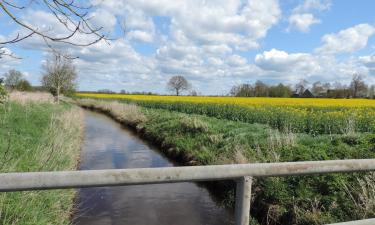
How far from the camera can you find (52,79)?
37.5m

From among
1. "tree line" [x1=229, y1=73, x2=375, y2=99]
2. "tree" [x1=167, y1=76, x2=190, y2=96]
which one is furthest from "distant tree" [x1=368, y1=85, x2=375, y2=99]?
"tree" [x1=167, y1=76, x2=190, y2=96]

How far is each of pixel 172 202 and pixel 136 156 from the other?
5.97 m

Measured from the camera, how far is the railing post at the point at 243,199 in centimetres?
224

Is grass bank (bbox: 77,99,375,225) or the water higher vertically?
grass bank (bbox: 77,99,375,225)

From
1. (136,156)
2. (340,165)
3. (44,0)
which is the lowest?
(136,156)

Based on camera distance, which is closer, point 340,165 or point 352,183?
point 340,165

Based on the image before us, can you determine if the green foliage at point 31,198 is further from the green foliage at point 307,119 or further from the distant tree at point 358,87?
the distant tree at point 358,87

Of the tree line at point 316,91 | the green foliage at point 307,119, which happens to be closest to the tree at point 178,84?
the tree line at point 316,91

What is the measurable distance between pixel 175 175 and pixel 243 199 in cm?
50

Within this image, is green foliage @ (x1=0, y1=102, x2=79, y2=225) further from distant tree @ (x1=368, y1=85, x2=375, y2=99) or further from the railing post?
distant tree @ (x1=368, y1=85, x2=375, y2=99)

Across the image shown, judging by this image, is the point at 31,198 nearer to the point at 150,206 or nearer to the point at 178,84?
the point at 150,206

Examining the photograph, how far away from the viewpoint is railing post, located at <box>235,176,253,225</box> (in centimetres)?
224

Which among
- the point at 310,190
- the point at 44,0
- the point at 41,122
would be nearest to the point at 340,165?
the point at 44,0

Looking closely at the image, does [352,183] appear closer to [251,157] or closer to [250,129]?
[251,157]
